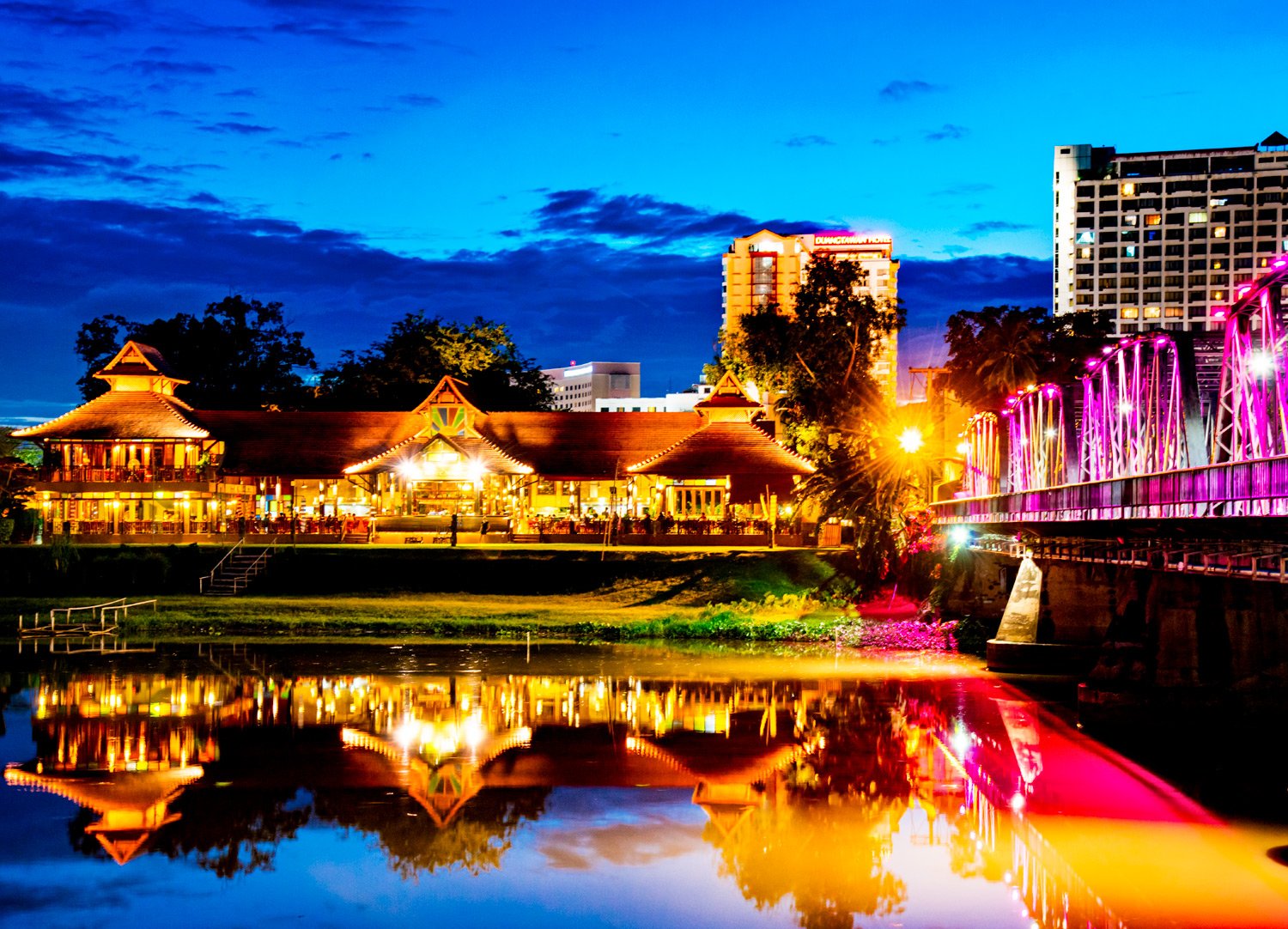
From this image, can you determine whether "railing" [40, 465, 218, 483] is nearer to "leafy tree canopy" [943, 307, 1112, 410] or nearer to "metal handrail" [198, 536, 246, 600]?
"metal handrail" [198, 536, 246, 600]

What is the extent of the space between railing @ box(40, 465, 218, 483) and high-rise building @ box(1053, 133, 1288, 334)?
137 metres

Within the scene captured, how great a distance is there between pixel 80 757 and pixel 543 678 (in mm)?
12134

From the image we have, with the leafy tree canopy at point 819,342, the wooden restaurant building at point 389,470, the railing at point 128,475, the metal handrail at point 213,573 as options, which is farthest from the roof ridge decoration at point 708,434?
the railing at point 128,475

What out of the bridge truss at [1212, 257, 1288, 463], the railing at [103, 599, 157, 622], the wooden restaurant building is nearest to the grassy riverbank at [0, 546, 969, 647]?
the railing at [103, 599, 157, 622]

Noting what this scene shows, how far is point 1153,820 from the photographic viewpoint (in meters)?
20.1

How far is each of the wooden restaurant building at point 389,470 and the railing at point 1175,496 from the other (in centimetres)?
2975

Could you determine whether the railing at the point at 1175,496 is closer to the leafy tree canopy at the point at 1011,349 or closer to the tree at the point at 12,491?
the leafy tree canopy at the point at 1011,349

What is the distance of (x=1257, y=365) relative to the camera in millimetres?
21875

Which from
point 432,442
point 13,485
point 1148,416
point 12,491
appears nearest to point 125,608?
point 432,442

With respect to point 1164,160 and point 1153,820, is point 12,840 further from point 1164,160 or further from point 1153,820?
point 1164,160

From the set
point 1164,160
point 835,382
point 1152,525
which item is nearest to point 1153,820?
point 1152,525

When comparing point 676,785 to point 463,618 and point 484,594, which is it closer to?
point 463,618

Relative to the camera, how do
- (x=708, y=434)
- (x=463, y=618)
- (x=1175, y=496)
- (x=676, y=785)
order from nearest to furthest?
(x=1175, y=496) < (x=676, y=785) < (x=463, y=618) < (x=708, y=434)

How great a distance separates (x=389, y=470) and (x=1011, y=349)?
96.3 ft
